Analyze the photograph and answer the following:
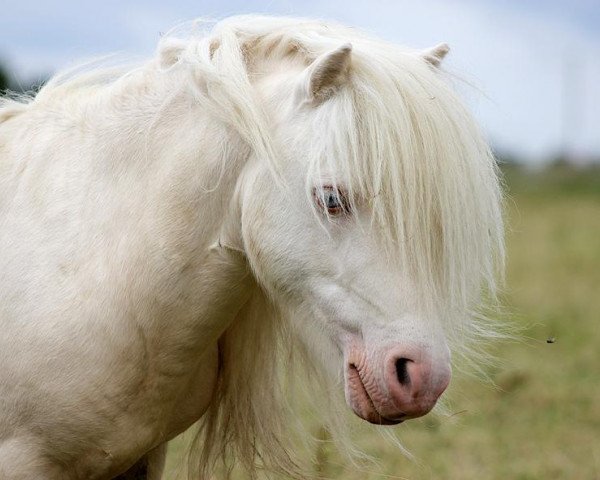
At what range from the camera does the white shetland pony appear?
7.66ft

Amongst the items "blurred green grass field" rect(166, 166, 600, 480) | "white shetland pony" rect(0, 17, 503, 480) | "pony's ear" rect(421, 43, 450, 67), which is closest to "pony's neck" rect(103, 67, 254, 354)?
"white shetland pony" rect(0, 17, 503, 480)

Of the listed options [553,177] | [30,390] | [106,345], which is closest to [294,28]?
[106,345]

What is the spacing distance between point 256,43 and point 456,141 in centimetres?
63

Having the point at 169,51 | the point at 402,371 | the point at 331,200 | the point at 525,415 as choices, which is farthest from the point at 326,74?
the point at 525,415

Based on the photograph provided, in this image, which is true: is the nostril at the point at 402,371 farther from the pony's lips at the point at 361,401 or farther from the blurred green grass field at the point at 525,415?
the blurred green grass field at the point at 525,415

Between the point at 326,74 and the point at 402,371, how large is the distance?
0.73m

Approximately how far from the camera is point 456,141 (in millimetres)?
2410

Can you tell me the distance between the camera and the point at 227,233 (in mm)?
2557

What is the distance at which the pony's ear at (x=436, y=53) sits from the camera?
8.57ft

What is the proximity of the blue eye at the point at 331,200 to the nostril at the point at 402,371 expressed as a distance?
0.38 m

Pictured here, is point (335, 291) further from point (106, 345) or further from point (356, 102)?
point (106, 345)

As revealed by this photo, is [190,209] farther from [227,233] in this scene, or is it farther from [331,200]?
[331,200]

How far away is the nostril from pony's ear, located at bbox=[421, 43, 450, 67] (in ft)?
2.73

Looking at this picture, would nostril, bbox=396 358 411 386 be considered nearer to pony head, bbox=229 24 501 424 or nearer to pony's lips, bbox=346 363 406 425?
pony head, bbox=229 24 501 424
